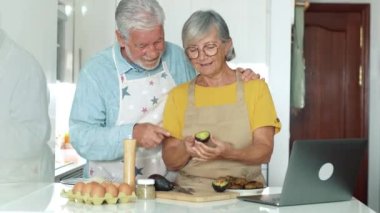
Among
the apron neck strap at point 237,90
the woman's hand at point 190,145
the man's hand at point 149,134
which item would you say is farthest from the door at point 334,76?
the woman's hand at point 190,145

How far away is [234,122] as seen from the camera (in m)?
2.12

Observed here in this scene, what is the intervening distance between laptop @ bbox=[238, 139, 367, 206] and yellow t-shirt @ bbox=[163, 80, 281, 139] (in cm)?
40

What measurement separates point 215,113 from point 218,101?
0.04 meters

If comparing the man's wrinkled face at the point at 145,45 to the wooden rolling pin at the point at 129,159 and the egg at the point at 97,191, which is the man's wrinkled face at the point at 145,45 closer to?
the wooden rolling pin at the point at 129,159

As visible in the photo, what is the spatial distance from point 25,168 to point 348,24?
3229 mm

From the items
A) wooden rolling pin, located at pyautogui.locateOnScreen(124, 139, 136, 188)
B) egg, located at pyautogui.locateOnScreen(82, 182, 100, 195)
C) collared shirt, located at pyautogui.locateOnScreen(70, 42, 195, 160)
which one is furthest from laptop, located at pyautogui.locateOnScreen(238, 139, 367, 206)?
Result: collared shirt, located at pyautogui.locateOnScreen(70, 42, 195, 160)

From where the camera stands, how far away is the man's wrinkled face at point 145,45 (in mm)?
2189

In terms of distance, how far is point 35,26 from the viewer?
250cm

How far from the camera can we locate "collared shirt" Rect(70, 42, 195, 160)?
222 centimetres

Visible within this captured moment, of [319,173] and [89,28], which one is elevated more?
[89,28]

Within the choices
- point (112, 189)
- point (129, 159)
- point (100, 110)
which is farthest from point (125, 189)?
point (100, 110)

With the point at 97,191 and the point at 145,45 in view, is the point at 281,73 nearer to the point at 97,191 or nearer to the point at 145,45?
the point at 145,45

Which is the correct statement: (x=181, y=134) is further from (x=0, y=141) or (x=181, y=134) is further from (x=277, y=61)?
(x=277, y=61)

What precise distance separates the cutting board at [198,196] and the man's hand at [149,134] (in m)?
0.37
